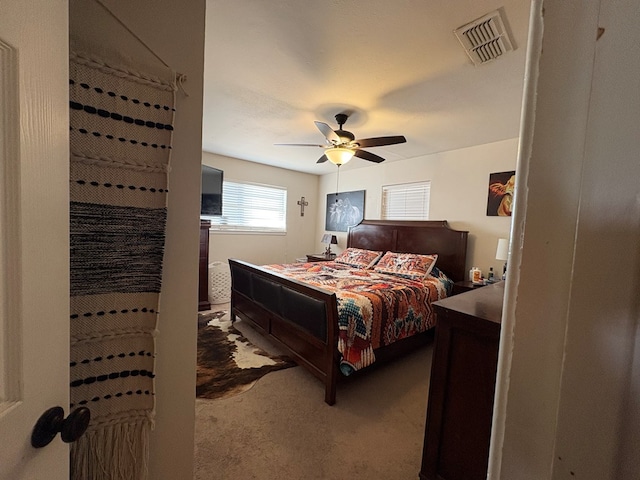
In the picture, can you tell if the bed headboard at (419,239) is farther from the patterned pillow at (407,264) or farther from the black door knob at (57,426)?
the black door knob at (57,426)

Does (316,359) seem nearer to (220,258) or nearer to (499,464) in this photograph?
(499,464)

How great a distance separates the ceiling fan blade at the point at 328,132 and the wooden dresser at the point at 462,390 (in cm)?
171

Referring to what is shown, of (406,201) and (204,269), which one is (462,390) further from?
(204,269)

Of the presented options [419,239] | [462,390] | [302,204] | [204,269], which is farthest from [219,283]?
[462,390]

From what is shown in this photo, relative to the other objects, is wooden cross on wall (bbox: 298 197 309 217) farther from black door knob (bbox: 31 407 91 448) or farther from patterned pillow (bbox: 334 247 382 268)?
black door knob (bbox: 31 407 91 448)

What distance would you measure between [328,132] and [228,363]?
2.23 metres

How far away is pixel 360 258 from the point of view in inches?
158

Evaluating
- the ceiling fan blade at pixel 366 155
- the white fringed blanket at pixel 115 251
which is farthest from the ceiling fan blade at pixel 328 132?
the white fringed blanket at pixel 115 251

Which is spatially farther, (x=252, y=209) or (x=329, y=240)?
(x=329, y=240)

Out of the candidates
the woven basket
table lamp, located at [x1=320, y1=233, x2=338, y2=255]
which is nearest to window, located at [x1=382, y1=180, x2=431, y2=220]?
table lamp, located at [x1=320, y1=233, x2=338, y2=255]

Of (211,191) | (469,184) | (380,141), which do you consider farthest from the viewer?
(211,191)

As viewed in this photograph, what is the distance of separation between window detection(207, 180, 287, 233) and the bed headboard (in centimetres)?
147

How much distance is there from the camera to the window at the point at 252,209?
14.5ft

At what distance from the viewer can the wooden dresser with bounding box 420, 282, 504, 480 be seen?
1051 mm
